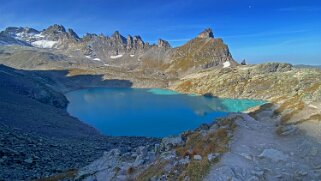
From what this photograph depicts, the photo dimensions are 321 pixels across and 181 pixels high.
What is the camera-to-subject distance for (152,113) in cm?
14400

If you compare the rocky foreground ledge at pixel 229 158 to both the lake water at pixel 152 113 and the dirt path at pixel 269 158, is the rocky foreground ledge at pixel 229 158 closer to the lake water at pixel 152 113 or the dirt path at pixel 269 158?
the dirt path at pixel 269 158

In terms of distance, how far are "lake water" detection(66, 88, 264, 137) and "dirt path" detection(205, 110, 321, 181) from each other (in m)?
69.2

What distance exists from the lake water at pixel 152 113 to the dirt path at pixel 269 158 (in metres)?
69.2

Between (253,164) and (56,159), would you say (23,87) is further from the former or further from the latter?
(253,164)

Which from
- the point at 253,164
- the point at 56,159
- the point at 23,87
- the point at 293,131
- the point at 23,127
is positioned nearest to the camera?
the point at 253,164

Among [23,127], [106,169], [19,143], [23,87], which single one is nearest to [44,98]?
[23,87]

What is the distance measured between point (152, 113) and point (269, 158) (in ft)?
374

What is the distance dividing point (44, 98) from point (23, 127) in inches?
2976

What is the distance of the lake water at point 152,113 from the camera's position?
114169 millimetres

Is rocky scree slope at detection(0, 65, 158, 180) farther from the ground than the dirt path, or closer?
closer

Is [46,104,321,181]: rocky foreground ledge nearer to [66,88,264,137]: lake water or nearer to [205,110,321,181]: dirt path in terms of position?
[205,110,321,181]: dirt path

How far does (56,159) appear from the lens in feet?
190

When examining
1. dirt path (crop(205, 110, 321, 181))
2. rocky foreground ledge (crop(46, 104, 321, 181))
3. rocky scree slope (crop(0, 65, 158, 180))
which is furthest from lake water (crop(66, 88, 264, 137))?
dirt path (crop(205, 110, 321, 181))

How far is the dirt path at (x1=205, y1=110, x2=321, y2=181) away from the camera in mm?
27891
